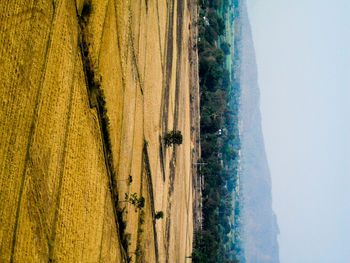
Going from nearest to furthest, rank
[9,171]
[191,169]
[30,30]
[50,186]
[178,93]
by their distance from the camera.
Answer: [9,171] → [30,30] → [50,186] → [178,93] → [191,169]

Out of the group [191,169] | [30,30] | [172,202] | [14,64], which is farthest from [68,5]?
[191,169]

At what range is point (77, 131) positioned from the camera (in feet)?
45.4

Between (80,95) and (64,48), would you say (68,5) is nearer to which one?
(64,48)

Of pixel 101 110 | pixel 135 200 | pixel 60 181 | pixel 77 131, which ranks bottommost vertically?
pixel 60 181

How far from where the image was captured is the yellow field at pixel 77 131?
33.3ft

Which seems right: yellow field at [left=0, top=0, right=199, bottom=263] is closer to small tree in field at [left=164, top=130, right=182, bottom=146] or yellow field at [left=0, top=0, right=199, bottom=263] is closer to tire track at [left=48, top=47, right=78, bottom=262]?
tire track at [left=48, top=47, right=78, bottom=262]

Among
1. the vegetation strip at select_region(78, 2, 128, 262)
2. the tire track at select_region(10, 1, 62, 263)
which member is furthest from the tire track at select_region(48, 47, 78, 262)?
the tire track at select_region(10, 1, 62, 263)

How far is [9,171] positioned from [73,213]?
428 cm

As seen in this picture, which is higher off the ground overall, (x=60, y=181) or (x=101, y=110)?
(x=101, y=110)

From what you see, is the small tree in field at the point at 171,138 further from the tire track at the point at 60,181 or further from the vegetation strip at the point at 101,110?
the tire track at the point at 60,181

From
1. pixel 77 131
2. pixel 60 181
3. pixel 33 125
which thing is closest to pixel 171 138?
pixel 77 131

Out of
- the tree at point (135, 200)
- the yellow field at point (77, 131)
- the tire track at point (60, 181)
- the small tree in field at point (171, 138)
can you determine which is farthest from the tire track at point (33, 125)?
the small tree in field at point (171, 138)

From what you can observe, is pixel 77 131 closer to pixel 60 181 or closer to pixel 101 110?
pixel 60 181

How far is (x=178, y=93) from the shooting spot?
34.3 m
